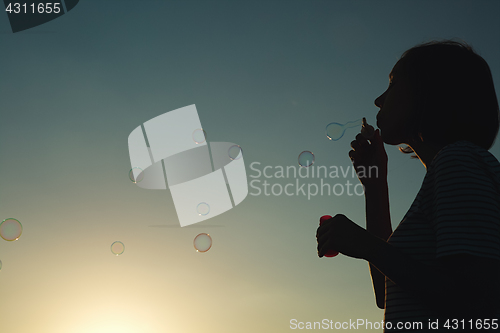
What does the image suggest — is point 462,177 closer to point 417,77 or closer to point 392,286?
point 392,286

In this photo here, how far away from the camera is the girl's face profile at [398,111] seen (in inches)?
61.6

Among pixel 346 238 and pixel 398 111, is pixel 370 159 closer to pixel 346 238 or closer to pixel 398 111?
pixel 398 111

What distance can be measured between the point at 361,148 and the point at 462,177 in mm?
1081

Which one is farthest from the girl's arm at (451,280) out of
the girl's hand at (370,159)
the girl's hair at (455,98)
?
the girl's hand at (370,159)

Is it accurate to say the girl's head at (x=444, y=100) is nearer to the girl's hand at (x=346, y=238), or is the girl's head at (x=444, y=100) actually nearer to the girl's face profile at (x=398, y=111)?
the girl's face profile at (x=398, y=111)

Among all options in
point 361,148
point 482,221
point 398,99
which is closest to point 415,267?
point 482,221

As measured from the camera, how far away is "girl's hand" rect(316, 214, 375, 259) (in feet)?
4.09

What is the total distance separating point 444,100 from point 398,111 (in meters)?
0.20

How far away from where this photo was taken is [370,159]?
7.13 feet

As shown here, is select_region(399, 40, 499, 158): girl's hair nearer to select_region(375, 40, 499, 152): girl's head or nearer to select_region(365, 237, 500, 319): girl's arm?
select_region(375, 40, 499, 152): girl's head

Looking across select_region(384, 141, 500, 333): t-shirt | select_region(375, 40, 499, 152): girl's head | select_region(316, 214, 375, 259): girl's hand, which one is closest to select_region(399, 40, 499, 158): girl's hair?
select_region(375, 40, 499, 152): girl's head

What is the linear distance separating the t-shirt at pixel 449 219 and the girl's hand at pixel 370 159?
0.80 metres

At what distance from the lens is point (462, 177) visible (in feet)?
3.72

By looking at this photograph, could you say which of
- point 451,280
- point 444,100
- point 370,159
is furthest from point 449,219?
point 370,159
